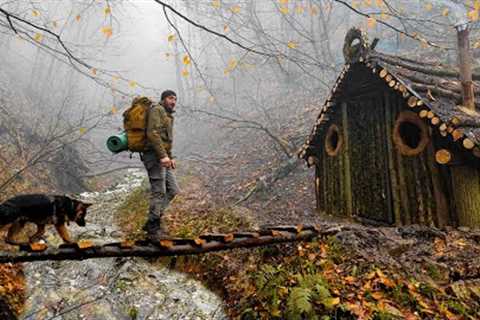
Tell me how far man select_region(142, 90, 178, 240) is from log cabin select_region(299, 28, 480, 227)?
383 cm

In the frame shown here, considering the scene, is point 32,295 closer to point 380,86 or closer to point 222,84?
point 380,86

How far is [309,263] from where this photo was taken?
3969 mm

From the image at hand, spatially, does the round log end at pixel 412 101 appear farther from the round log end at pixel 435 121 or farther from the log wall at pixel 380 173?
the log wall at pixel 380 173

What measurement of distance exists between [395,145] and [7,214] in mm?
6119

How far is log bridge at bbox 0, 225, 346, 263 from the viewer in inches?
122

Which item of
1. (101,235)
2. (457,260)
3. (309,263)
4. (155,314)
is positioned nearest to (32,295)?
(155,314)

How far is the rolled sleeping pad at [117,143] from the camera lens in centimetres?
482

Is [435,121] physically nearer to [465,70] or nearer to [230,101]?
[465,70]

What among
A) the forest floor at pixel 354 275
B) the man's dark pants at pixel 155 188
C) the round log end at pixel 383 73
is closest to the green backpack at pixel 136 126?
the man's dark pants at pixel 155 188

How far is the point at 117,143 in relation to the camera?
4887 millimetres

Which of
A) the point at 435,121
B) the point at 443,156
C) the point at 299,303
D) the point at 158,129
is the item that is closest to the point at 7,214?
the point at 158,129

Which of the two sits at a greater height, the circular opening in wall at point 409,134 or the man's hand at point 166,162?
the circular opening in wall at point 409,134

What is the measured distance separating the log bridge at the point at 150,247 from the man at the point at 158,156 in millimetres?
1657

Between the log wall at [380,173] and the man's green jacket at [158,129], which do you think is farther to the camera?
the log wall at [380,173]
